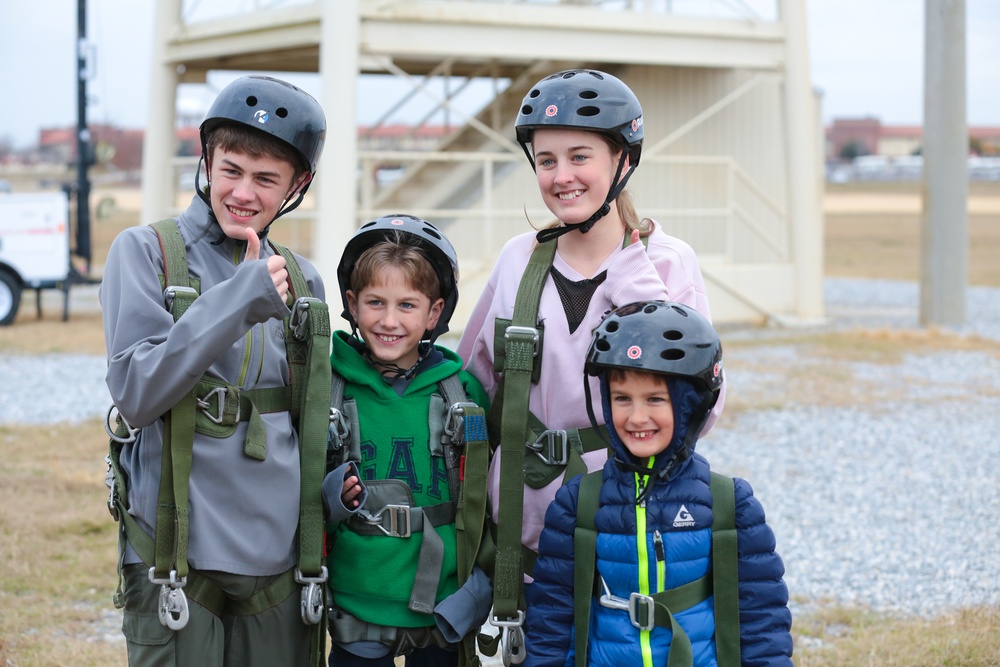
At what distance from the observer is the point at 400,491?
3.24 m

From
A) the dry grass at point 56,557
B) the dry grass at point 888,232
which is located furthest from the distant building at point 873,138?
the dry grass at point 56,557

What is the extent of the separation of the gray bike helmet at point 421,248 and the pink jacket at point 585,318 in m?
0.19

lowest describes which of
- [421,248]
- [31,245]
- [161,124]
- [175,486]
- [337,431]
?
[175,486]

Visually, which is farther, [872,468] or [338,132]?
[338,132]

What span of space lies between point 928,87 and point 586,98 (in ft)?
49.7

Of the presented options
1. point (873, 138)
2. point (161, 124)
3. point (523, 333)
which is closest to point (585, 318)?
point (523, 333)

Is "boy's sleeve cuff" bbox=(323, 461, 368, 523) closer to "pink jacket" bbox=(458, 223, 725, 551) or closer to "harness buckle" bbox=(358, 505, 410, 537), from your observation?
"harness buckle" bbox=(358, 505, 410, 537)

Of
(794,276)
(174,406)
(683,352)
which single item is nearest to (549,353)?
(683,352)

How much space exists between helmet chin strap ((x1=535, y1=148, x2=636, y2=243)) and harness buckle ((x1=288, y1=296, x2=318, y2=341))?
74 centimetres

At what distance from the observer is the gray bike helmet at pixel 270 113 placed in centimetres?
318

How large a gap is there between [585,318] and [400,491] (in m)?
0.75

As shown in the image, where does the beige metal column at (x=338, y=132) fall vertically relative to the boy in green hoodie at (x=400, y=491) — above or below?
above

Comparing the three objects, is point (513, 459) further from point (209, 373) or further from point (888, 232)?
point (888, 232)

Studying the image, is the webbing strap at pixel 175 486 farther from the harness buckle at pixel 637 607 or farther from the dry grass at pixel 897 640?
the dry grass at pixel 897 640
